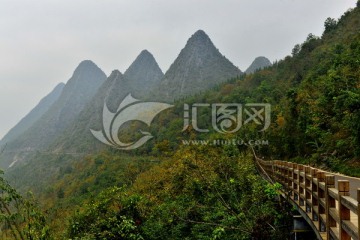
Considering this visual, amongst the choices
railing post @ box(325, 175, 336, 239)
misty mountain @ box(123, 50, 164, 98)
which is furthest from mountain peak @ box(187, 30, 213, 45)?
railing post @ box(325, 175, 336, 239)

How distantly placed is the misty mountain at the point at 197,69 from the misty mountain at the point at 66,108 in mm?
68000

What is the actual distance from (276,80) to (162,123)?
21.4m

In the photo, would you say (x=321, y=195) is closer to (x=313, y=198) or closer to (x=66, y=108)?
(x=313, y=198)

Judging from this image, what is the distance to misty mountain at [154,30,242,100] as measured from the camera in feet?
391

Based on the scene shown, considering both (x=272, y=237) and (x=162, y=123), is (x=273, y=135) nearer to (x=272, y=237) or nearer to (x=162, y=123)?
(x=272, y=237)

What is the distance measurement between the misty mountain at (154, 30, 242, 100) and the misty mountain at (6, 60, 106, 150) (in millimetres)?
68000

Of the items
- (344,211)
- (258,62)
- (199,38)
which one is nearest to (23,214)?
(344,211)

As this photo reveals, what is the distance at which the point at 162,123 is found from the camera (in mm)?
66688

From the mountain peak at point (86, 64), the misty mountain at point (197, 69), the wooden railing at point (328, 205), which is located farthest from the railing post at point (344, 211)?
the mountain peak at point (86, 64)

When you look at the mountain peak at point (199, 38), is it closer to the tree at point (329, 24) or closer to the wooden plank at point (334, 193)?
the tree at point (329, 24)

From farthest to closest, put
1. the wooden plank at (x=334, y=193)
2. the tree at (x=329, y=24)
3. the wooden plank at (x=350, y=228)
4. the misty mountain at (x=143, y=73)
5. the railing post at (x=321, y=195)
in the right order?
the misty mountain at (x=143, y=73), the tree at (x=329, y=24), the railing post at (x=321, y=195), the wooden plank at (x=334, y=193), the wooden plank at (x=350, y=228)

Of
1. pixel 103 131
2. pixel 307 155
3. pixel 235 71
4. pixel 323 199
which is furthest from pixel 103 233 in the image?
pixel 235 71

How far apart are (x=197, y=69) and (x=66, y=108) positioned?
8434cm

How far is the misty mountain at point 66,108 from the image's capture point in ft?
553
